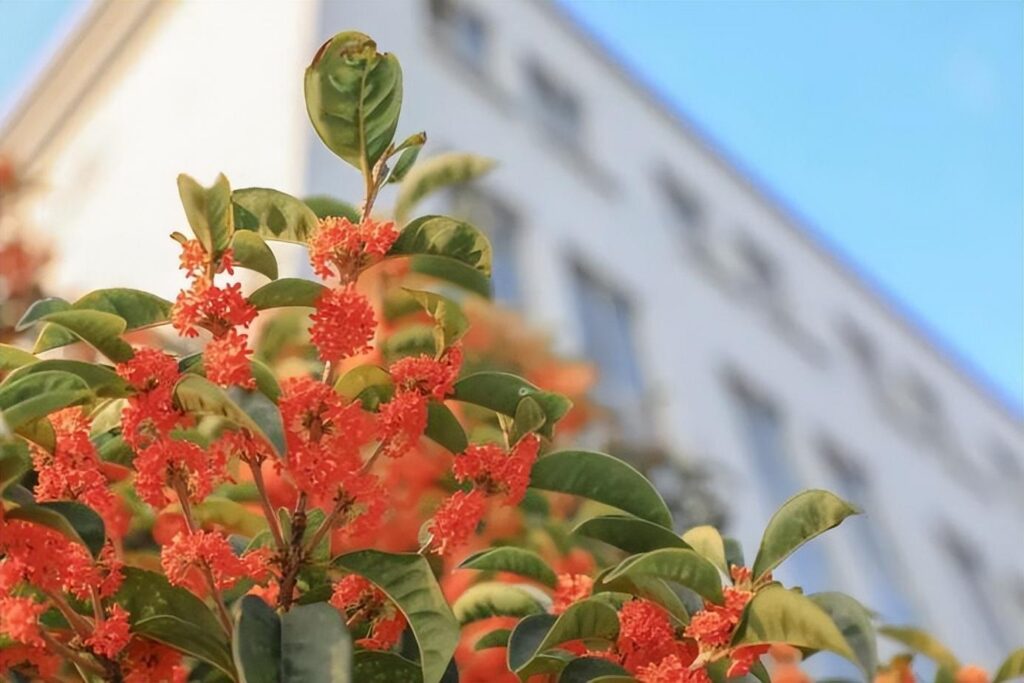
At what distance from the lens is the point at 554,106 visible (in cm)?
838

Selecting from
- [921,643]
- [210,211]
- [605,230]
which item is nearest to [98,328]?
[210,211]

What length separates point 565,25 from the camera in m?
8.94

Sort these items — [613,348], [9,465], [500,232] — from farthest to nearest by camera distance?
[613,348]
[500,232]
[9,465]

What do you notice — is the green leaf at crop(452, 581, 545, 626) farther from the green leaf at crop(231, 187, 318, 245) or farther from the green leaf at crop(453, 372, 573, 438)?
the green leaf at crop(231, 187, 318, 245)

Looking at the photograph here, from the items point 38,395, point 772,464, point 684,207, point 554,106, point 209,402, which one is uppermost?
point 684,207

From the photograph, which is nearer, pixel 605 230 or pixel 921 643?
pixel 921 643

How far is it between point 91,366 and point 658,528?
65 centimetres

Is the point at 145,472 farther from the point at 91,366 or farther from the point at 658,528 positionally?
the point at 658,528

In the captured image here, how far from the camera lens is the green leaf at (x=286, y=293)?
3.81 ft

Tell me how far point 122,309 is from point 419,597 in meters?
0.48

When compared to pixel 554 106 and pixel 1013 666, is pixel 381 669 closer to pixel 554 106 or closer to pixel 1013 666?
pixel 1013 666

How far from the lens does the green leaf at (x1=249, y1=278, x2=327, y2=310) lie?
3.81ft

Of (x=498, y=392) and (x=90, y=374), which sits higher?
(x=498, y=392)

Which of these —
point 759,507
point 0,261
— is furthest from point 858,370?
point 0,261
